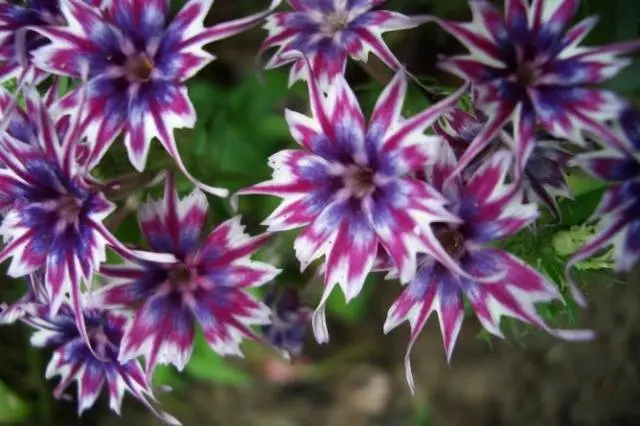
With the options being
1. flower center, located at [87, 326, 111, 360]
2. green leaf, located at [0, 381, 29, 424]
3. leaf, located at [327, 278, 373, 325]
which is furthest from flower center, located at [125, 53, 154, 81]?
green leaf, located at [0, 381, 29, 424]

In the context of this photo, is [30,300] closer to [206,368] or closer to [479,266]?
[479,266]

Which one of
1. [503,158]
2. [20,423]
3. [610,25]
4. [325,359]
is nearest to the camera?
[503,158]

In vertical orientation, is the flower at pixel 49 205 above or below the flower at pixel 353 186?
below

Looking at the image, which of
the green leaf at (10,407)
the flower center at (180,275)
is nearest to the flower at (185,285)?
the flower center at (180,275)

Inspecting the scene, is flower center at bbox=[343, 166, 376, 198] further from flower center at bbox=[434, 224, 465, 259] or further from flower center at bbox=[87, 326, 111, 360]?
flower center at bbox=[87, 326, 111, 360]

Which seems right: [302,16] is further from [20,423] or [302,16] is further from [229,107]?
[20,423]

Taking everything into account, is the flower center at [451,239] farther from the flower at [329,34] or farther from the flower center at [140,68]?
the flower center at [140,68]

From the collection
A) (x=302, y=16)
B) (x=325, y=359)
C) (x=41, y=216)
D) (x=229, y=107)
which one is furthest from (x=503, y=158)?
(x=325, y=359)
